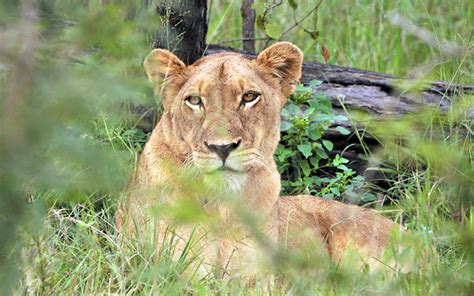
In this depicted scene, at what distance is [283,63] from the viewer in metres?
A: 4.11

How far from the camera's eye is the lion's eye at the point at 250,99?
3832 mm

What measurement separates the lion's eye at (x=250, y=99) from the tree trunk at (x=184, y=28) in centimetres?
77

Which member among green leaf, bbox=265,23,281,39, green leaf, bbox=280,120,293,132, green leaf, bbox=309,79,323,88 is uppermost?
green leaf, bbox=265,23,281,39

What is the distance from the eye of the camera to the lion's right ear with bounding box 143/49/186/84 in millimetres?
3910

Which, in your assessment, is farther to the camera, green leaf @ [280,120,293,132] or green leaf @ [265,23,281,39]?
green leaf @ [265,23,281,39]

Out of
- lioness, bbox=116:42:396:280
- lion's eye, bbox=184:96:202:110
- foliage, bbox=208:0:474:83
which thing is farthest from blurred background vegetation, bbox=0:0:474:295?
foliage, bbox=208:0:474:83

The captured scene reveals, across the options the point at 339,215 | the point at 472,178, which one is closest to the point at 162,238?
the point at 339,215

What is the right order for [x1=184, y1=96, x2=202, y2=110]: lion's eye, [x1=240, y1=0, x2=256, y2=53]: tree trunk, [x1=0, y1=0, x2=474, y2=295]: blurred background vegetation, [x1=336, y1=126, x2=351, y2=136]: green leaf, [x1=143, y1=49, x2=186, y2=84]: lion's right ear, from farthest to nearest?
[x1=240, y1=0, x2=256, y2=53]: tree trunk → [x1=336, y1=126, x2=351, y2=136]: green leaf → [x1=143, y1=49, x2=186, y2=84]: lion's right ear → [x1=184, y1=96, x2=202, y2=110]: lion's eye → [x1=0, y1=0, x2=474, y2=295]: blurred background vegetation

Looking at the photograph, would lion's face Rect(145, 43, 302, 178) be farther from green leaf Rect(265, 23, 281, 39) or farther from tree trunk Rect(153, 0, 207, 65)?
green leaf Rect(265, 23, 281, 39)

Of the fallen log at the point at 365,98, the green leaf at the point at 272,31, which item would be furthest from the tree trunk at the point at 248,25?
the fallen log at the point at 365,98

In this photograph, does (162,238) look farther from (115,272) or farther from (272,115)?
(272,115)

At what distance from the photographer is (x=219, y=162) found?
3.45 metres

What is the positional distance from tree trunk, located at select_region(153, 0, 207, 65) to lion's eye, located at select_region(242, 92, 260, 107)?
0.77 m

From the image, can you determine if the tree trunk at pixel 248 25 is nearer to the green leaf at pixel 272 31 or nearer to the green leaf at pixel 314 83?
the green leaf at pixel 272 31
